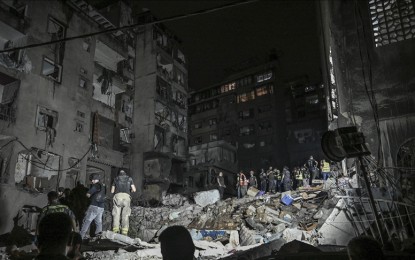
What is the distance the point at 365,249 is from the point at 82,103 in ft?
82.7

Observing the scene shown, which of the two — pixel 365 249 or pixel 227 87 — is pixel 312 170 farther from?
pixel 227 87

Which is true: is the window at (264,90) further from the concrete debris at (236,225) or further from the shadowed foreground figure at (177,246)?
the shadowed foreground figure at (177,246)

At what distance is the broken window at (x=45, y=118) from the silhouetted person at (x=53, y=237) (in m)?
21.0

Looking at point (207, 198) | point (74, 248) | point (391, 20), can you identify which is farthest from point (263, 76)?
point (74, 248)

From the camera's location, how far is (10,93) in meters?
20.4

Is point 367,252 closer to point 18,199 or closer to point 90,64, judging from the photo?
point 18,199

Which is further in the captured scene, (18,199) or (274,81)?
(274,81)

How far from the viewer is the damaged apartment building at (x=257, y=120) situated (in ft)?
167

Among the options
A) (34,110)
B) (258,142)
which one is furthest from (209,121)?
(34,110)

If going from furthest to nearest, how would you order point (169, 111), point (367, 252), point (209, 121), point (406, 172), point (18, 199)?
1. point (209, 121)
2. point (169, 111)
3. point (18, 199)
4. point (406, 172)
5. point (367, 252)

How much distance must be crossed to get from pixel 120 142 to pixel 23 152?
12.6 m

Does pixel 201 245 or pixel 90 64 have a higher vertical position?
pixel 90 64

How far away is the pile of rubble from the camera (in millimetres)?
10268

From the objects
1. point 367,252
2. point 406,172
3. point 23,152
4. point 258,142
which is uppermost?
point 258,142
